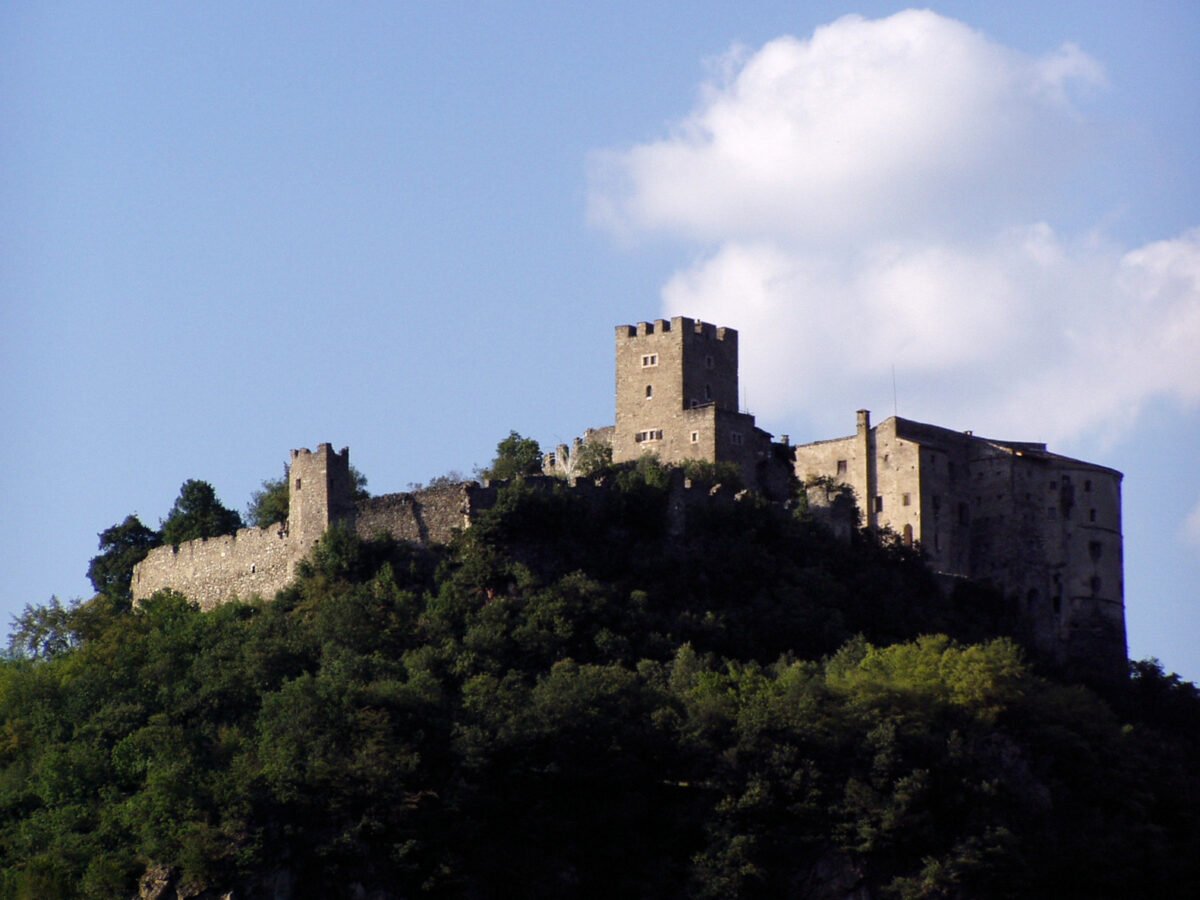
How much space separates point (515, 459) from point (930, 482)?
12.4 meters

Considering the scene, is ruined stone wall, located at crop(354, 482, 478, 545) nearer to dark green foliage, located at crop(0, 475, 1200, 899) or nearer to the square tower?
dark green foliage, located at crop(0, 475, 1200, 899)

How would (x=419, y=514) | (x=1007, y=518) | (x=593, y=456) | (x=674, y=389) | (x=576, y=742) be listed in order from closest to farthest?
(x=576, y=742) < (x=419, y=514) < (x=593, y=456) < (x=674, y=389) < (x=1007, y=518)

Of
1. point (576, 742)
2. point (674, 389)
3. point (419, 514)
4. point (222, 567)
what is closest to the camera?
point (576, 742)

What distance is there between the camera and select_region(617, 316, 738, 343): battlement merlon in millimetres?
88062

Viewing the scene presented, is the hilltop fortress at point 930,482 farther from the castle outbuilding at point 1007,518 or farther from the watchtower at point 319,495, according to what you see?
the watchtower at point 319,495

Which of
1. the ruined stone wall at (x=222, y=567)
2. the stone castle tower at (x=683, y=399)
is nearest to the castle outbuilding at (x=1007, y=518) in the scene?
the stone castle tower at (x=683, y=399)

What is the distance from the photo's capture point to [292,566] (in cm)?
7850

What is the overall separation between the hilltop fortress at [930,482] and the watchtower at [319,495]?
21.8 feet

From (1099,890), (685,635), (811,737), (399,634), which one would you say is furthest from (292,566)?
(1099,890)

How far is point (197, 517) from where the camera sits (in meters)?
88.8

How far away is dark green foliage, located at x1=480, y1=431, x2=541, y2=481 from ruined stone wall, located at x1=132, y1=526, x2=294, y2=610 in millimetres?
9063

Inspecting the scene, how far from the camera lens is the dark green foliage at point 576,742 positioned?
67625 millimetres

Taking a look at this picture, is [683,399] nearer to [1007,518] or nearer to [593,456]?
[593,456]

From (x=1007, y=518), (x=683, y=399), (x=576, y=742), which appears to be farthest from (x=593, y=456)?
(x=576, y=742)
